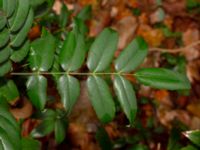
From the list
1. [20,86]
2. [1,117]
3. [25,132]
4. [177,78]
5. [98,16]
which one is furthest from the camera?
[98,16]

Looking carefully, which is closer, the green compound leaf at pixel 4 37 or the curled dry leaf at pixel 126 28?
the green compound leaf at pixel 4 37

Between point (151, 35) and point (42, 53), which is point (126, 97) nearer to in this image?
point (42, 53)

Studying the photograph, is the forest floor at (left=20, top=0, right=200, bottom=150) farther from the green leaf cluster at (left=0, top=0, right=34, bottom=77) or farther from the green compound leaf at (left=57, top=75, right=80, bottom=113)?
the green leaf cluster at (left=0, top=0, right=34, bottom=77)

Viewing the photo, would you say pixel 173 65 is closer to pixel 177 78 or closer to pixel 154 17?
pixel 154 17

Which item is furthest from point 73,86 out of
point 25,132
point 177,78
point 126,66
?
point 25,132

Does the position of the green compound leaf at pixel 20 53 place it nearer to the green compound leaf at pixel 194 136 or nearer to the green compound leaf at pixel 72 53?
the green compound leaf at pixel 72 53

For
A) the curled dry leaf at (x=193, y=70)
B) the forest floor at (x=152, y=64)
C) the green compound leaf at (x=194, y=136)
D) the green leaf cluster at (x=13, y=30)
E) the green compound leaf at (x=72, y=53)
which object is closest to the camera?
the green leaf cluster at (x=13, y=30)

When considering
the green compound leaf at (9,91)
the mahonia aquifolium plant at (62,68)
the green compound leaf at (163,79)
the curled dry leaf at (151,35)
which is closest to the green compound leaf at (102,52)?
the mahonia aquifolium plant at (62,68)
